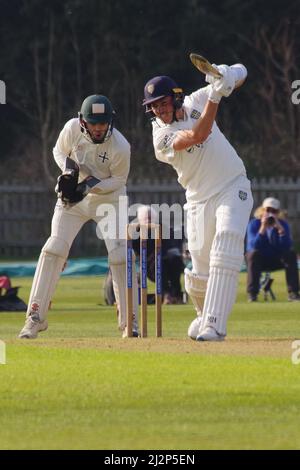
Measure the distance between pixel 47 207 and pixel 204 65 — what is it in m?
24.2

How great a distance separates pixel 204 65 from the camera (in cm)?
1230

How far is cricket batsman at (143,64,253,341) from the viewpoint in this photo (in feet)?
42.0

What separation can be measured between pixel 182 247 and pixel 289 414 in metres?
14.0

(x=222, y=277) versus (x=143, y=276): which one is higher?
(x=222, y=277)

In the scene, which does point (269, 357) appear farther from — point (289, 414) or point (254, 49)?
point (254, 49)

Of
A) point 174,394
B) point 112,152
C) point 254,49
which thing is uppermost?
point 254,49

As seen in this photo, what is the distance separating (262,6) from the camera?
41156 millimetres

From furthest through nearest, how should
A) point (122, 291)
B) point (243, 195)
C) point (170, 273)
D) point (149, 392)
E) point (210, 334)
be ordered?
point (170, 273) < point (122, 291) < point (243, 195) < point (210, 334) < point (149, 392)

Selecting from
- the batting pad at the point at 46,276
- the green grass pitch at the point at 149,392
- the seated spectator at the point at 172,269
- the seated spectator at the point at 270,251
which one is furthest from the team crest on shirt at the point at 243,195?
the seated spectator at the point at 270,251

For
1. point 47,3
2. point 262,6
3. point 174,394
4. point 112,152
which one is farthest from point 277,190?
point 174,394

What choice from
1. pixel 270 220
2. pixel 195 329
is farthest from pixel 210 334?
pixel 270 220

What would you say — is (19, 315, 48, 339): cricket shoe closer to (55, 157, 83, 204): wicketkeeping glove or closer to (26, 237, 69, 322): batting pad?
(26, 237, 69, 322): batting pad

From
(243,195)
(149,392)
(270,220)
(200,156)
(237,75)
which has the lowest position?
(149,392)

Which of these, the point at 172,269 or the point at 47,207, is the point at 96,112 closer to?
the point at 172,269
